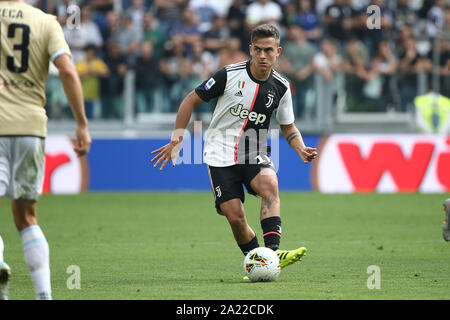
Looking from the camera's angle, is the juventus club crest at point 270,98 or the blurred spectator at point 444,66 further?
the blurred spectator at point 444,66

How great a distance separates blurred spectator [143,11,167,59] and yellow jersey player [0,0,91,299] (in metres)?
12.8

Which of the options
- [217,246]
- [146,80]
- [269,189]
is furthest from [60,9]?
[269,189]

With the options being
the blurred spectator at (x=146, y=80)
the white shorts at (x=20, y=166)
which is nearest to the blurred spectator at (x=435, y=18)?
the blurred spectator at (x=146, y=80)

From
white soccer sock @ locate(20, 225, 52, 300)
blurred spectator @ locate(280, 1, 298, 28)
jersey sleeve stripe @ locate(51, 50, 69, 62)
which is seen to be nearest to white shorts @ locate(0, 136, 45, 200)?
white soccer sock @ locate(20, 225, 52, 300)

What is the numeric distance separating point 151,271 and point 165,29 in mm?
11261

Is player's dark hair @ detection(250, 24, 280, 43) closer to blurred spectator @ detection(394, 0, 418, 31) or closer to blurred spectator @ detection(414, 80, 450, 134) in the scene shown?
blurred spectator @ detection(414, 80, 450, 134)

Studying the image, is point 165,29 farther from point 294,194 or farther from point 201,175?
point 294,194

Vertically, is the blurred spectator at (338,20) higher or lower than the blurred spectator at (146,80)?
higher

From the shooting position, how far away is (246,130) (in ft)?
28.1

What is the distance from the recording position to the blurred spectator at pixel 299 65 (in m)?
18.6

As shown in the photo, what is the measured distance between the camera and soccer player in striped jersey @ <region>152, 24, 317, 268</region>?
8336 millimetres

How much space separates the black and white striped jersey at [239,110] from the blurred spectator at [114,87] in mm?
10289

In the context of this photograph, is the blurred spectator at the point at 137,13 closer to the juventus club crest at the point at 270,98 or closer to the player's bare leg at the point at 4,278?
the juventus club crest at the point at 270,98

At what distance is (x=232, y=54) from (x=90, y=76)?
2965 millimetres
